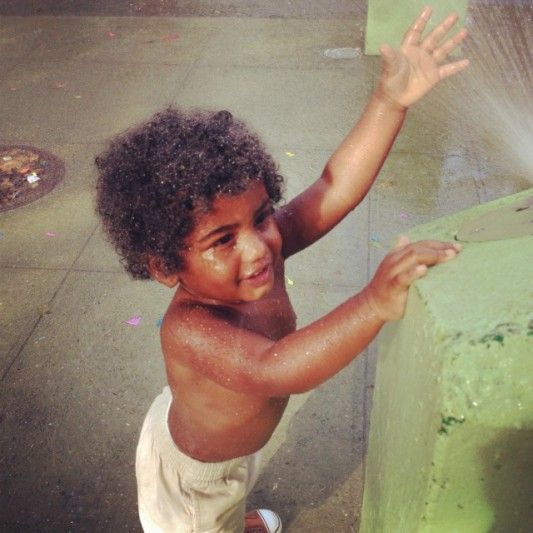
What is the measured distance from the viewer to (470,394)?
0.98 metres

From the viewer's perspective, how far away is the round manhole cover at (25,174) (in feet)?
13.8

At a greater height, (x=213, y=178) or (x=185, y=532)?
(x=213, y=178)

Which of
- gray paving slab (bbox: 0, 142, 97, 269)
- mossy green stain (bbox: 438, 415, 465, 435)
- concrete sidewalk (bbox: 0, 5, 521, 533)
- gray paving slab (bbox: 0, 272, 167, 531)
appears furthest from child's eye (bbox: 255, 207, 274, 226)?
gray paving slab (bbox: 0, 142, 97, 269)

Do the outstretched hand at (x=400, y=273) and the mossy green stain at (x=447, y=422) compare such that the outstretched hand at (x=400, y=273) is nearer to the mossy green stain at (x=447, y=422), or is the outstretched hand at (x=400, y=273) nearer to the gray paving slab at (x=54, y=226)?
the mossy green stain at (x=447, y=422)

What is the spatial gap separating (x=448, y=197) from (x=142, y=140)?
2.85 m

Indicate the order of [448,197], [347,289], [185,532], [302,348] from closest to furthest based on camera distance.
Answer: [302,348], [185,532], [347,289], [448,197]

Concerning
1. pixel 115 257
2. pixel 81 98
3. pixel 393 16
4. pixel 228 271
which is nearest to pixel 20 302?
pixel 115 257

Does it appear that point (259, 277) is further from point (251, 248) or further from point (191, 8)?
point (191, 8)

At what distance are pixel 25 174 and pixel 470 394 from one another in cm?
404

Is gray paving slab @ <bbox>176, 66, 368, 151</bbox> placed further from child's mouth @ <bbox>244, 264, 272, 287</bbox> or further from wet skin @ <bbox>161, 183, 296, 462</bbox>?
child's mouth @ <bbox>244, 264, 272, 287</bbox>

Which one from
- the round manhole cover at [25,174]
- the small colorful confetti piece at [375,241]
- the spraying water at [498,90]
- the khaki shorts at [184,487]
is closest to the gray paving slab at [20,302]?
the round manhole cover at [25,174]

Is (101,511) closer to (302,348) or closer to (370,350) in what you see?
(370,350)

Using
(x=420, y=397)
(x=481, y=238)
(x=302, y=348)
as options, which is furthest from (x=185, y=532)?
(x=481, y=238)

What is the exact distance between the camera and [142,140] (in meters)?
1.53
